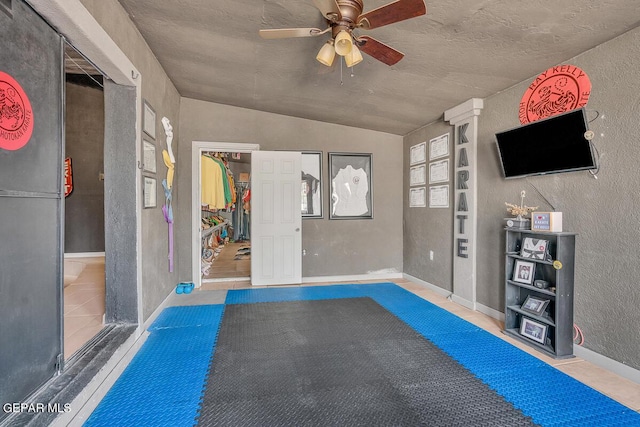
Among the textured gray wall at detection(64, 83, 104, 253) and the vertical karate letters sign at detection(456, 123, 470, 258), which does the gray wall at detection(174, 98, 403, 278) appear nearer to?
the vertical karate letters sign at detection(456, 123, 470, 258)

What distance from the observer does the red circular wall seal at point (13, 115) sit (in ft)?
4.59

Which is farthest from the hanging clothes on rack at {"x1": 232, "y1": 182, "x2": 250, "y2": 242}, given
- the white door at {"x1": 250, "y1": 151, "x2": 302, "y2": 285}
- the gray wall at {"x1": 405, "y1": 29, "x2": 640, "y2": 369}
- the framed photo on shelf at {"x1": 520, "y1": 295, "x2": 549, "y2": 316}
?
the gray wall at {"x1": 405, "y1": 29, "x2": 640, "y2": 369}

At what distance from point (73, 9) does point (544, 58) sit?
3.33 meters

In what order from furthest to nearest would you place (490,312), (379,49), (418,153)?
1. (418,153)
2. (490,312)
3. (379,49)

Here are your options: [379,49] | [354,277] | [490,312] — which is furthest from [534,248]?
[354,277]

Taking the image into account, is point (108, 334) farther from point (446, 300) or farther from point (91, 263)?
point (446, 300)

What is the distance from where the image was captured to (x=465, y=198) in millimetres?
3646

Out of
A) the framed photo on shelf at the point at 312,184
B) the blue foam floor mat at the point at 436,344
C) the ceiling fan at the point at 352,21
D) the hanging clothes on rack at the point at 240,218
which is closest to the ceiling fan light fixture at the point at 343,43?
the ceiling fan at the point at 352,21

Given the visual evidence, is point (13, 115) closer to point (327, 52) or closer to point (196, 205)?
point (327, 52)

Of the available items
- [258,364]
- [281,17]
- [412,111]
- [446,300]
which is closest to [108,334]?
[258,364]

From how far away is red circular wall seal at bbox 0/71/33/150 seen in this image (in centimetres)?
140

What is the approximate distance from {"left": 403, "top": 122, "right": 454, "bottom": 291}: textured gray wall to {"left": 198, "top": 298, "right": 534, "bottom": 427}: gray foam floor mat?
1466mm

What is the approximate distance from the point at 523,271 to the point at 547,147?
1118 mm

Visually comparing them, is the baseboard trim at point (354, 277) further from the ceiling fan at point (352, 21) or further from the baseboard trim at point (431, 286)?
the ceiling fan at point (352, 21)
